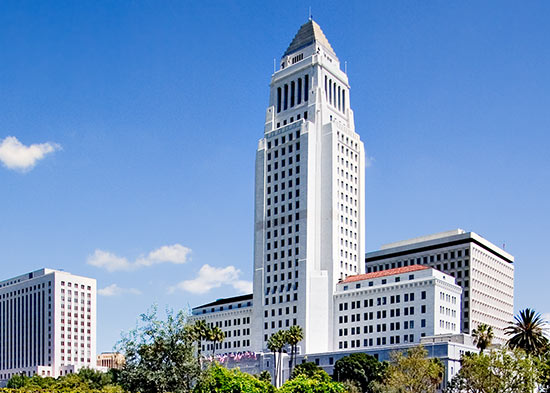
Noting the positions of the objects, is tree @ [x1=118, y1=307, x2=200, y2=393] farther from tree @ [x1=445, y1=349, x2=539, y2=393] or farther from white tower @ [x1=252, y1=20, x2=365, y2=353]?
white tower @ [x1=252, y1=20, x2=365, y2=353]

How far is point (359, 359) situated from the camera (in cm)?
11862

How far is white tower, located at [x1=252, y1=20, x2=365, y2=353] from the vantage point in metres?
148

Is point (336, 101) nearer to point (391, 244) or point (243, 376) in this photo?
point (391, 244)

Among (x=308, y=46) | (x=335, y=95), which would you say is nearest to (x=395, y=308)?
(x=335, y=95)

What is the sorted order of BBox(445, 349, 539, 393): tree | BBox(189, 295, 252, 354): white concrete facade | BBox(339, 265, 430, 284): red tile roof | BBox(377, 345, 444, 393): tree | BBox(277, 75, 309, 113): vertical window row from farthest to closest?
BBox(277, 75, 309, 113): vertical window row
BBox(189, 295, 252, 354): white concrete facade
BBox(339, 265, 430, 284): red tile roof
BBox(377, 345, 444, 393): tree
BBox(445, 349, 539, 393): tree

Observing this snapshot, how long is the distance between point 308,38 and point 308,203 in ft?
140

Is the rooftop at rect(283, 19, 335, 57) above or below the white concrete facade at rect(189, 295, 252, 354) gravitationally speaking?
above

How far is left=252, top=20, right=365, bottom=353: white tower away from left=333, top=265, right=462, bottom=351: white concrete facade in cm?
441

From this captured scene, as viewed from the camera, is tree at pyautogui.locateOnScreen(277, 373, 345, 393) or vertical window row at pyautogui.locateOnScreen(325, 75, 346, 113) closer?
tree at pyautogui.locateOnScreen(277, 373, 345, 393)

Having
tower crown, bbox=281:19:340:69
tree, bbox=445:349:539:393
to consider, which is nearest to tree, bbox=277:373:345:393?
tree, bbox=445:349:539:393

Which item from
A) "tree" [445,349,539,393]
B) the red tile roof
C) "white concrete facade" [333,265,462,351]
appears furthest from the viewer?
the red tile roof

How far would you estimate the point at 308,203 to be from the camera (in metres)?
152

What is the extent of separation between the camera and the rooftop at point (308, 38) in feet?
553

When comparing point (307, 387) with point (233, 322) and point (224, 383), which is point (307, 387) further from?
point (233, 322)
